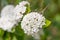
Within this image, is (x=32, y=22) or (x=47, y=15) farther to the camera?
(x=47, y=15)

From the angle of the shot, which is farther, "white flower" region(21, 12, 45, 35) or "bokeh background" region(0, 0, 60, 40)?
"bokeh background" region(0, 0, 60, 40)

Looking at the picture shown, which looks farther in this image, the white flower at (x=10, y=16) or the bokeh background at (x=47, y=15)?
the bokeh background at (x=47, y=15)

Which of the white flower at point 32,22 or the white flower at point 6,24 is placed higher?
the white flower at point 6,24

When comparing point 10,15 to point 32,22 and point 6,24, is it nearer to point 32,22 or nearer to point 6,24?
point 6,24

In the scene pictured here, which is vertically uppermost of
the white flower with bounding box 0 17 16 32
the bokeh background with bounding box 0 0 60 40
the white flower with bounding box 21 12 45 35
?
the bokeh background with bounding box 0 0 60 40

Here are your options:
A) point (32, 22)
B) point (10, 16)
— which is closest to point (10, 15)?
point (10, 16)
